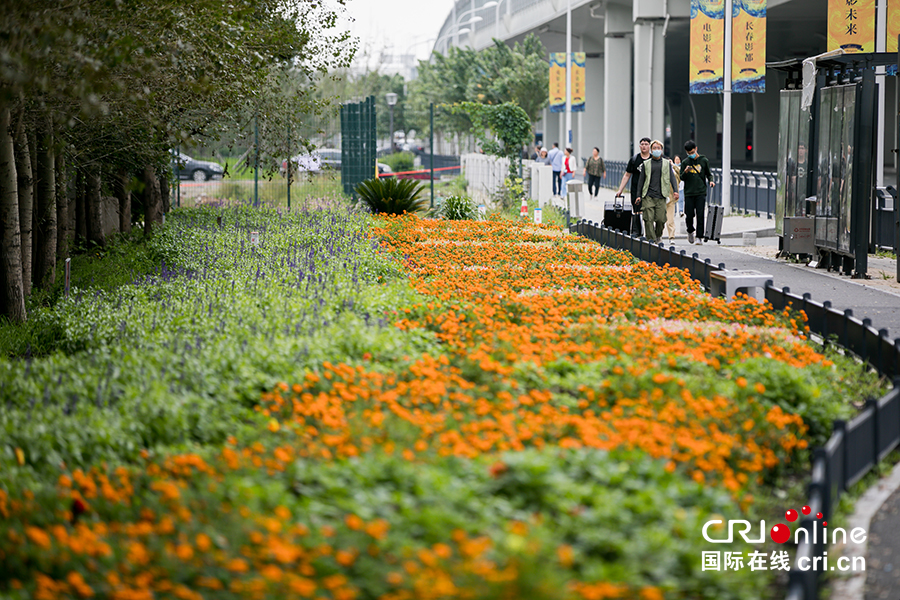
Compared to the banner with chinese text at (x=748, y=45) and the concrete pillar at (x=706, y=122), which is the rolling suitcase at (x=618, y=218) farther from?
the concrete pillar at (x=706, y=122)

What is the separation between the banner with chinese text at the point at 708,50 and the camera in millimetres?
22469

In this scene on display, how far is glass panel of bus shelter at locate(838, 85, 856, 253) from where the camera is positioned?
1388cm

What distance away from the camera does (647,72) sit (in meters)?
40.2

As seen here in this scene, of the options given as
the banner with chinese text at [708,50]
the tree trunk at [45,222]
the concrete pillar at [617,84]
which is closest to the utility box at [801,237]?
the banner with chinese text at [708,50]

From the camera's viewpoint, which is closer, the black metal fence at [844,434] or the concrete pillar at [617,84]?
the black metal fence at [844,434]

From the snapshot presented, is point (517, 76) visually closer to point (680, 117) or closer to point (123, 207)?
point (680, 117)

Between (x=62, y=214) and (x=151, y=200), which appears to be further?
(x=151, y=200)

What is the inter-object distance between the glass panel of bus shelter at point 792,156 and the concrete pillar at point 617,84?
96.4 ft

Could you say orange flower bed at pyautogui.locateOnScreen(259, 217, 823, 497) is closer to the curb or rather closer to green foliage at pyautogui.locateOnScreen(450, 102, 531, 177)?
the curb

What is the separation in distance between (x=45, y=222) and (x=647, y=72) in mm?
30858

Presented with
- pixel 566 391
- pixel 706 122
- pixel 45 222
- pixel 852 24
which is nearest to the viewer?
pixel 566 391

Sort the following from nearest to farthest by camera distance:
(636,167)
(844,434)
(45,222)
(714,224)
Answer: (844,434) < (45,222) < (636,167) < (714,224)

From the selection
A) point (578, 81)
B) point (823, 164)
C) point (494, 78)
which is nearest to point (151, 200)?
point (823, 164)

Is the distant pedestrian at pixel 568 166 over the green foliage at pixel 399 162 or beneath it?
beneath
